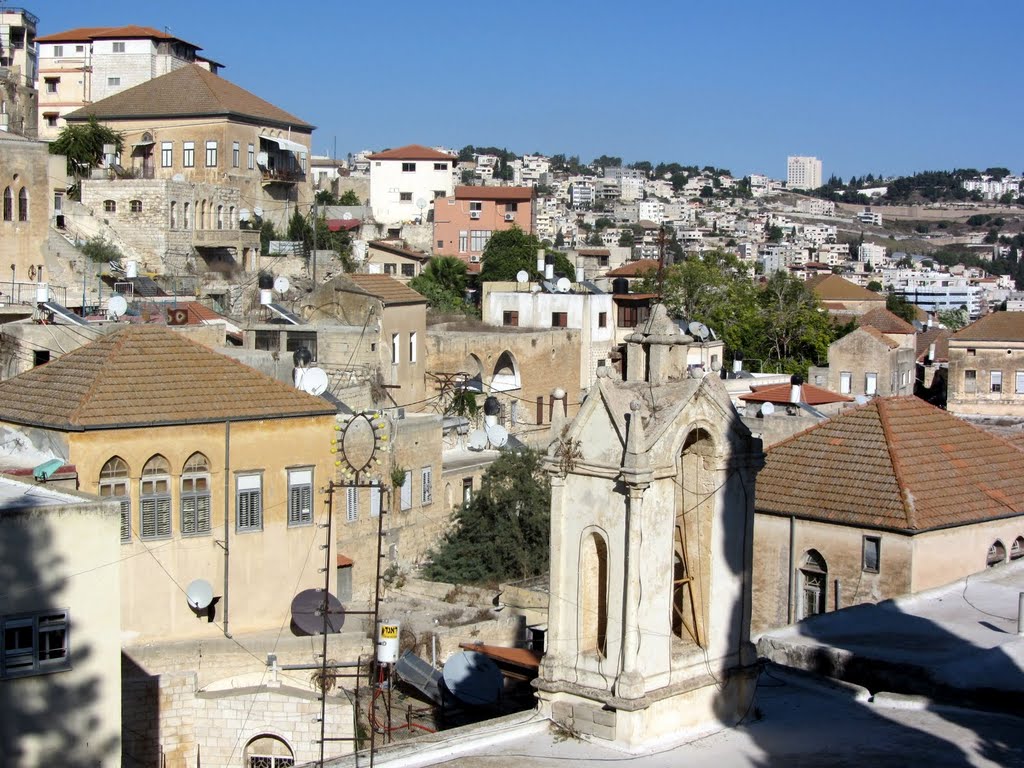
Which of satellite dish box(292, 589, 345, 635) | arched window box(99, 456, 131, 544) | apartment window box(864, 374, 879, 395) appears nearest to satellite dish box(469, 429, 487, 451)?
satellite dish box(292, 589, 345, 635)

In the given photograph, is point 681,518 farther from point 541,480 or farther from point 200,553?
point 541,480

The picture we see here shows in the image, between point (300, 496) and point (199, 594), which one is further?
point (300, 496)

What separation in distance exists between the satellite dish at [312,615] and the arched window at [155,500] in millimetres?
2380

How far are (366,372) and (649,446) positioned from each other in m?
→ 27.1

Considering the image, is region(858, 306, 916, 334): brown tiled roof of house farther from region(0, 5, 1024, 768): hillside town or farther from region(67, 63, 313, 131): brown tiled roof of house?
region(67, 63, 313, 131): brown tiled roof of house

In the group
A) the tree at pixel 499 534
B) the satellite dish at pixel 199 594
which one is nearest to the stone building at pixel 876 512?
the tree at pixel 499 534

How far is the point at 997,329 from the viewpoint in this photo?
6512 cm

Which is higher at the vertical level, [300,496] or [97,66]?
[97,66]

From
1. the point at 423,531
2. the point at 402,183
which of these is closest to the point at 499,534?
the point at 423,531

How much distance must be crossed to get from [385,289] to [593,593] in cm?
2894

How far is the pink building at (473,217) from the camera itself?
8406 centimetres

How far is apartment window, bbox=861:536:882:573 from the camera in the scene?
910 inches

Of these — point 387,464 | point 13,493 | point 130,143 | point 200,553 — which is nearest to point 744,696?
point 13,493

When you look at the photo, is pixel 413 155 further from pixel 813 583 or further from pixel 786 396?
pixel 813 583
